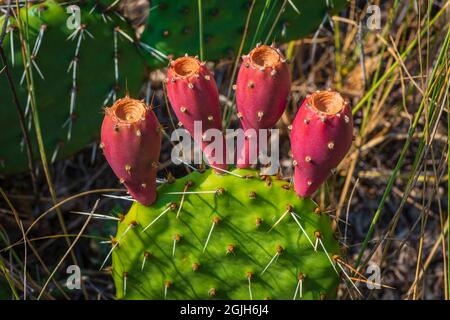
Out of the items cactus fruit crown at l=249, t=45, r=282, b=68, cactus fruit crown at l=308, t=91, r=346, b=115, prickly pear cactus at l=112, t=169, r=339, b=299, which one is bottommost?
prickly pear cactus at l=112, t=169, r=339, b=299

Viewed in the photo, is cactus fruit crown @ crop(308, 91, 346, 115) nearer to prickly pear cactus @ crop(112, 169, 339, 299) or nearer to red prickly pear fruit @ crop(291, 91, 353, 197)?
red prickly pear fruit @ crop(291, 91, 353, 197)

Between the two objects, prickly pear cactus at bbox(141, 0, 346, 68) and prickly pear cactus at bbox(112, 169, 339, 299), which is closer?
prickly pear cactus at bbox(112, 169, 339, 299)

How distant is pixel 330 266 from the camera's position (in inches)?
54.2

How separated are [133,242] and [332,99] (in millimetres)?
477

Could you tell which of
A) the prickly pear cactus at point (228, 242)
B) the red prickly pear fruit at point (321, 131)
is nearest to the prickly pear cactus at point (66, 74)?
the prickly pear cactus at point (228, 242)

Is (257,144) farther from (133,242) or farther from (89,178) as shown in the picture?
(89,178)

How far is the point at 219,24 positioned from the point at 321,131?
642 mm

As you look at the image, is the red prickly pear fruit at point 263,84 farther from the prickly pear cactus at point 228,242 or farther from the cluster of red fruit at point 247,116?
the prickly pear cactus at point 228,242

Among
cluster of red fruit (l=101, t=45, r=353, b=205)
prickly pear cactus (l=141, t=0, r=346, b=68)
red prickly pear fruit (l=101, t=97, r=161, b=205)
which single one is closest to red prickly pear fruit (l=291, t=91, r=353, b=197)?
cluster of red fruit (l=101, t=45, r=353, b=205)

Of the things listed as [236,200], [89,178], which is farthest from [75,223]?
[236,200]

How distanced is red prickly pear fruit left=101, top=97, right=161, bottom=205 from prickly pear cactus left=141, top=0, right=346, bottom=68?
1.71 ft

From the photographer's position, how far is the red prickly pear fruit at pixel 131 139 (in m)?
1.18

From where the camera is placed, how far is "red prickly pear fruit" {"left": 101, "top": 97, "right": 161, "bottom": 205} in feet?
3.86
